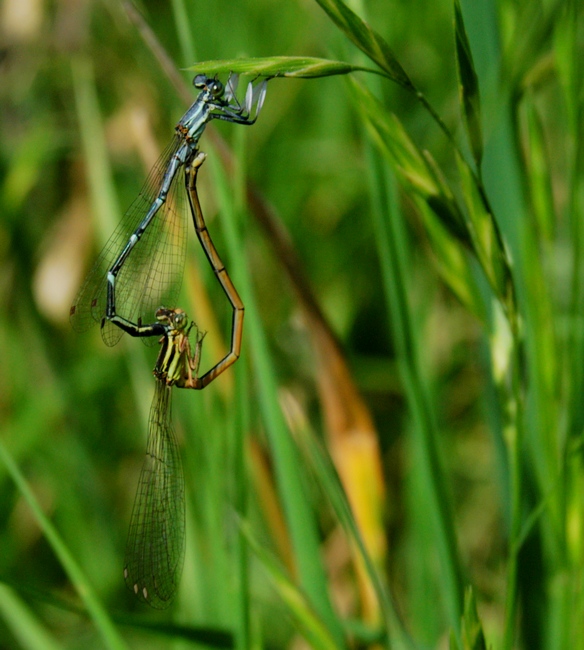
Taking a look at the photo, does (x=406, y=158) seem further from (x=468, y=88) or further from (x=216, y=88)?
(x=216, y=88)

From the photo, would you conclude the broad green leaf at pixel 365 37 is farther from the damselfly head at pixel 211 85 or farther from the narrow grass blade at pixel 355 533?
the damselfly head at pixel 211 85

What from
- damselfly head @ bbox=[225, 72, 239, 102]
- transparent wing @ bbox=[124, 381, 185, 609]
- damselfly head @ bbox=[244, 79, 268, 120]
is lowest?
transparent wing @ bbox=[124, 381, 185, 609]

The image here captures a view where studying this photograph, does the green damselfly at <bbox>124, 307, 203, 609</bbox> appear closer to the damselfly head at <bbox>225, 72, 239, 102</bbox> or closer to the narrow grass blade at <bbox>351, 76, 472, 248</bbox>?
the damselfly head at <bbox>225, 72, 239, 102</bbox>

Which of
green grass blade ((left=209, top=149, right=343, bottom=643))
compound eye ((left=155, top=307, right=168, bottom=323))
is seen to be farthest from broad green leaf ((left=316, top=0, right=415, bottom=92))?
compound eye ((left=155, top=307, right=168, bottom=323))

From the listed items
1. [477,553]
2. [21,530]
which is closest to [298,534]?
[477,553]

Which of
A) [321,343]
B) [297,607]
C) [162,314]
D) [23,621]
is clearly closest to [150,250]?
[162,314]

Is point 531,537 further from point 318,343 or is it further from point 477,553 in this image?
point 477,553
